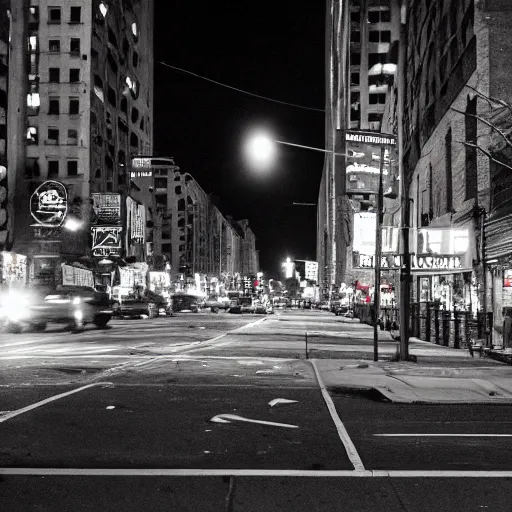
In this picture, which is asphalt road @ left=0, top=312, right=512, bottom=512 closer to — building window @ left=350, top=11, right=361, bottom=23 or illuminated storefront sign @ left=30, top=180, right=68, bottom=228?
illuminated storefront sign @ left=30, top=180, right=68, bottom=228

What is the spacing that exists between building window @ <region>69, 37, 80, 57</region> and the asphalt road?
6322 cm

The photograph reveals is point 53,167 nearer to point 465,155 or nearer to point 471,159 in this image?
point 465,155

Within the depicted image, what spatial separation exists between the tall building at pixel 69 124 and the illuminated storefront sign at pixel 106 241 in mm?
87

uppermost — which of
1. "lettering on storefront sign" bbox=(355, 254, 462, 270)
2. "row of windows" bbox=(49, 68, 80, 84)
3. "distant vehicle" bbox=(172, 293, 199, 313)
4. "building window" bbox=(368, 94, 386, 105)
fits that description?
"building window" bbox=(368, 94, 386, 105)

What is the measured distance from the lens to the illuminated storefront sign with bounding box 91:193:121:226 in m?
60.3

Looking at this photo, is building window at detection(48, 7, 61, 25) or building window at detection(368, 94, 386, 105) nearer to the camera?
building window at detection(48, 7, 61, 25)

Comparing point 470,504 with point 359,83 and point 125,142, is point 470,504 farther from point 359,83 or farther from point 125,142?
point 359,83

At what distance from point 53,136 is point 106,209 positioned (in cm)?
1407

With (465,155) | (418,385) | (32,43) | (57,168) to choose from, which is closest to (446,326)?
(465,155)

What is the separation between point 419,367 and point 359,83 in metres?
113

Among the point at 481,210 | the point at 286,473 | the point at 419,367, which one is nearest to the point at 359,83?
the point at 481,210

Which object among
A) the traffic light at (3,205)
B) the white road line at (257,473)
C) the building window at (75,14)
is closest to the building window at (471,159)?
the white road line at (257,473)

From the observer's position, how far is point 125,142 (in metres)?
83.8

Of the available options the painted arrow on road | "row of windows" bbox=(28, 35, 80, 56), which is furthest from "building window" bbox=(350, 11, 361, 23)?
the painted arrow on road
